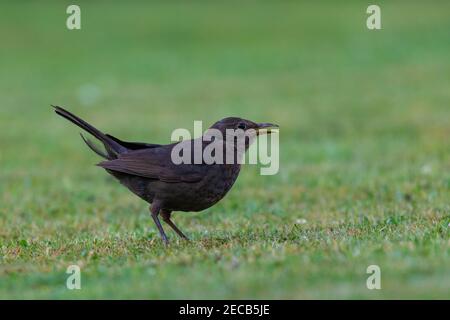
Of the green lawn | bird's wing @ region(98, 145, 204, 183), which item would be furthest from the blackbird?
the green lawn

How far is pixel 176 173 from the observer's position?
717 centimetres

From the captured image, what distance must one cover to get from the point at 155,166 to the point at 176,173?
0.25m

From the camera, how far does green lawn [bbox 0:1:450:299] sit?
5.88 metres

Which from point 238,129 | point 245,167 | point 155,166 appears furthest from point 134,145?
point 245,167

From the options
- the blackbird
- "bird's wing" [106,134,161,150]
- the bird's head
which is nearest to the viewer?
the blackbird

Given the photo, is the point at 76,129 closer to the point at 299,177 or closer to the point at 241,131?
the point at 299,177

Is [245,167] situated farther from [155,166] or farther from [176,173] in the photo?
[176,173]

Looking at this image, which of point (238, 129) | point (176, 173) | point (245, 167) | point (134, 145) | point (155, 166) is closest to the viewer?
point (176, 173)

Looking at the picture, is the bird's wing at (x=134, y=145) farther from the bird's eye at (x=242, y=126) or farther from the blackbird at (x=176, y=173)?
the bird's eye at (x=242, y=126)

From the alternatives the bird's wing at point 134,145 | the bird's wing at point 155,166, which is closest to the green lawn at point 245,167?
the bird's wing at point 155,166

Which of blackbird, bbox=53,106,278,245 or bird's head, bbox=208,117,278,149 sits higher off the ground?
bird's head, bbox=208,117,278,149

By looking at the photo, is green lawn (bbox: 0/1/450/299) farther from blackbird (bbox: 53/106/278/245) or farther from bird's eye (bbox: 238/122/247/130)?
bird's eye (bbox: 238/122/247/130)

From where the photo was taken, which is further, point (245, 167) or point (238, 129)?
point (245, 167)
